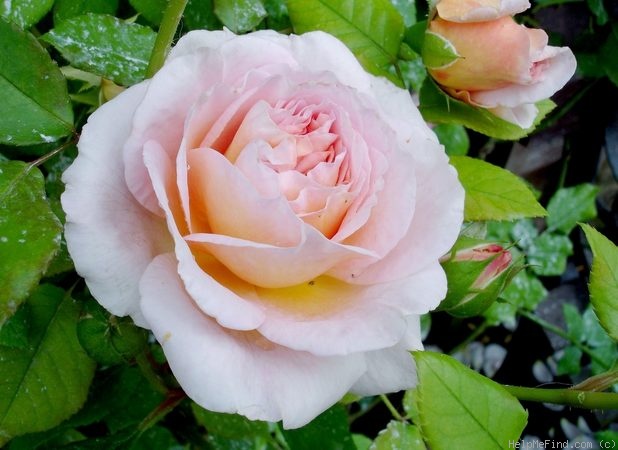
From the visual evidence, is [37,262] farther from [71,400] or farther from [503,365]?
[503,365]

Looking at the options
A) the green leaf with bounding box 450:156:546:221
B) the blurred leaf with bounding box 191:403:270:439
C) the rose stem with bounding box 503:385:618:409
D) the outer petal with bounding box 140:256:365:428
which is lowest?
the blurred leaf with bounding box 191:403:270:439

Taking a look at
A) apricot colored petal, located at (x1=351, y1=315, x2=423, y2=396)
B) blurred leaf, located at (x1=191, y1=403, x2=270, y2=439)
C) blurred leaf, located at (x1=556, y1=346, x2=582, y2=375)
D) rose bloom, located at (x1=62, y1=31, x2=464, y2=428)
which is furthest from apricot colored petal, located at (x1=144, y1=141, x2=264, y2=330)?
blurred leaf, located at (x1=556, y1=346, x2=582, y2=375)

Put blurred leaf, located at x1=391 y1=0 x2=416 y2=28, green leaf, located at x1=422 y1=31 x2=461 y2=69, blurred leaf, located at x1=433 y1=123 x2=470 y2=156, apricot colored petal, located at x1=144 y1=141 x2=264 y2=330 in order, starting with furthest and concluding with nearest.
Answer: blurred leaf, located at x1=433 y1=123 x2=470 y2=156
blurred leaf, located at x1=391 y1=0 x2=416 y2=28
green leaf, located at x1=422 y1=31 x2=461 y2=69
apricot colored petal, located at x1=144 y1=141 x2=264 y2=330

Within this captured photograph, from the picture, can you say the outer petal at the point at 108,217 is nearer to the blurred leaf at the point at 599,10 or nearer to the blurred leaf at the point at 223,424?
the blurred leaf at the point at 223,424

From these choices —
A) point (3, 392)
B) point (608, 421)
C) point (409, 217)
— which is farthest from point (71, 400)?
point (608, 421)

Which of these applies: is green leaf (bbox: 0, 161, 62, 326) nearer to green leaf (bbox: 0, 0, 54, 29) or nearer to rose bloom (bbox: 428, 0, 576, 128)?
green leaf (bbox: 0, 0, 54, 29)

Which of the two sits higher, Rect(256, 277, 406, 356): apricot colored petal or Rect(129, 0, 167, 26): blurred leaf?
Rect(129, 0, 167, 26): blurred leaf

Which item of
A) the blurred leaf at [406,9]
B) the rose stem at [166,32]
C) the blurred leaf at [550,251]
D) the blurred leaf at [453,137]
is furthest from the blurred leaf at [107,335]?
the blurred leaf at [550,251]
